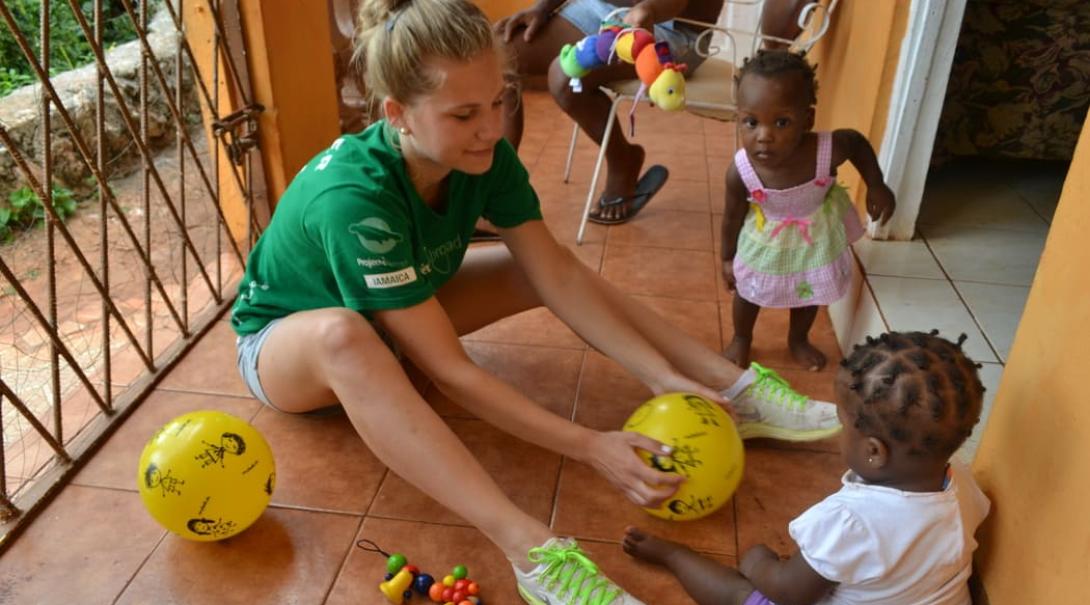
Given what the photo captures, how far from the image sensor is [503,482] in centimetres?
142

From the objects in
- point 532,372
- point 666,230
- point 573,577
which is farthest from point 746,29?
point 573,577

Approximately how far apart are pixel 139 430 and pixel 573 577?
36.9 inches

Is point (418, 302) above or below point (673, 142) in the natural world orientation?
above

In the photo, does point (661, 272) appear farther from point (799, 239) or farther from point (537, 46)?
point (537, 46)

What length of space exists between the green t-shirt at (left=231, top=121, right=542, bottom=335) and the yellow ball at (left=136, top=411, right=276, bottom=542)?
24 cm

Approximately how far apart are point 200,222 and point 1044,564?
248cm

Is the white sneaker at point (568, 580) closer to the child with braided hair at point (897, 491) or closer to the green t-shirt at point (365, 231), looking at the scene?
the child with braided hair at point (897, 491)

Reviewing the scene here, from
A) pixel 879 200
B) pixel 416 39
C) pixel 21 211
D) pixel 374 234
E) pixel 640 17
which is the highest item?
pixel 416 39

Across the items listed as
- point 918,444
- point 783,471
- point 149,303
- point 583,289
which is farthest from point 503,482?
point 149,303

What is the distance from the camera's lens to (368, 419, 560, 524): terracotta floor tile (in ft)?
4.45

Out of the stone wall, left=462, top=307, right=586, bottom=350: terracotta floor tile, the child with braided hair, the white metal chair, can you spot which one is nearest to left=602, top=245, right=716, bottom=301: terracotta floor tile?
the white metal chair

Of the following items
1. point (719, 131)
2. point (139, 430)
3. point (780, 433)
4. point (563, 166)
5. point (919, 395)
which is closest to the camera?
point (919, 395)

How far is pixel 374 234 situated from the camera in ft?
3.79

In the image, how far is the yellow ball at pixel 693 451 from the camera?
121 cm
